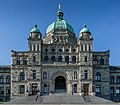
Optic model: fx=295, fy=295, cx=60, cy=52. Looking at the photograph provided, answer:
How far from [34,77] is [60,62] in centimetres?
721

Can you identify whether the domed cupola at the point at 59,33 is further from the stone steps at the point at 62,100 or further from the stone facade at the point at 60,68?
the stone steps at the point at 62,100

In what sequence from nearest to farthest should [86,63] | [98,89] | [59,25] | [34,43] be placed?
[86,63] → [34,43] → [98,89] → [59,25]

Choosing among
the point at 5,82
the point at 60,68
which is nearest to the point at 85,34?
the point at 60,68

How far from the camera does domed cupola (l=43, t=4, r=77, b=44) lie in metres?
76.3

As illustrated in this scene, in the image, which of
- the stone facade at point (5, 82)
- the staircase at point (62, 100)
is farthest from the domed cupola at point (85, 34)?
the stone facade at point (5, 82)

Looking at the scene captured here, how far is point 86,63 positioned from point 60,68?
6.36m

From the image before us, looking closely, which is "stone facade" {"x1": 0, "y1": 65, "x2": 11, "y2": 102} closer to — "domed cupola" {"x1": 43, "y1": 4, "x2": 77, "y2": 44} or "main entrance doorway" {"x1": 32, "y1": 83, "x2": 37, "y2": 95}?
"main entrance doorway" {"x1": 32, "y1": 83, "x2": 37, "y2": 95}

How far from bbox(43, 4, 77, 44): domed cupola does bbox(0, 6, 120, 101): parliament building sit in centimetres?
257

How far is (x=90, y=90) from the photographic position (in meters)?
69.8

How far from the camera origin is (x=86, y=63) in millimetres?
70688

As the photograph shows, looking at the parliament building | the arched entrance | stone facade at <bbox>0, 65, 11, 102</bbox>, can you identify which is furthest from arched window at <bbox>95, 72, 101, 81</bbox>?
stone facade at <bbox>0, 65, 11, 102</bbox>

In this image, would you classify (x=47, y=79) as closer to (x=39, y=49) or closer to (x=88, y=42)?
(x=39, y=49)

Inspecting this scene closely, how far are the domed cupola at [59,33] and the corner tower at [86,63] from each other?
591cm

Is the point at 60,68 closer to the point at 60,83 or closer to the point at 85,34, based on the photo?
the point at 60,83
